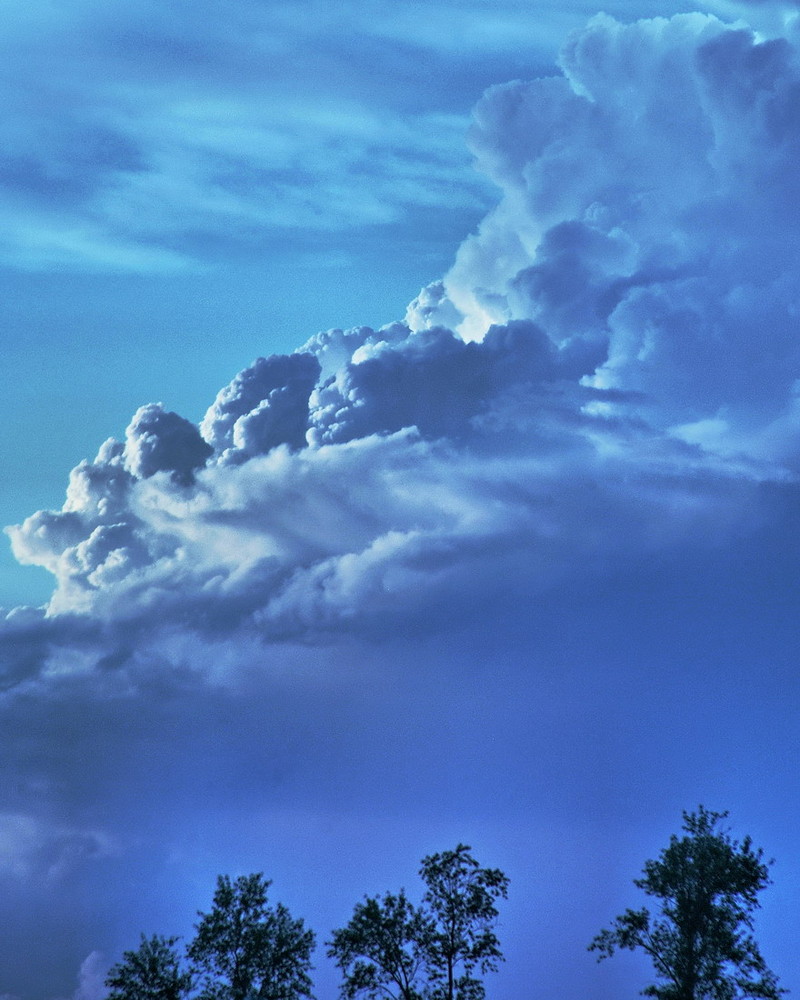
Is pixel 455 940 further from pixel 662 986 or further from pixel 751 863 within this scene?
pixel 751 863

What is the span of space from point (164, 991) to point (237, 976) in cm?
518

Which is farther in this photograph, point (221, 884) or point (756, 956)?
point (221, 884)

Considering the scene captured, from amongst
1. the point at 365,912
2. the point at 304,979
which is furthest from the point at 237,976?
the point at 365,912

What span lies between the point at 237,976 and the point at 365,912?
10.6 metres

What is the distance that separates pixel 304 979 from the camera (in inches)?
3718

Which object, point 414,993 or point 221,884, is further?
point 221,884

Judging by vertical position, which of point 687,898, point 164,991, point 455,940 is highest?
point 687,898

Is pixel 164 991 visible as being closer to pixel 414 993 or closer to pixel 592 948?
pixel 414 993

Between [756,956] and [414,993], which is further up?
[756,956]

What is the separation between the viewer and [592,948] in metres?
95.1

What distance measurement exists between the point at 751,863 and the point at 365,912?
27134 mm

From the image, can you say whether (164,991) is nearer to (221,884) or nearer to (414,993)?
(221,884)

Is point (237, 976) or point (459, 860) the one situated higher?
point (459, 860)

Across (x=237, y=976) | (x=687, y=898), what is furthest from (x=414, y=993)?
(x=687, y=898)
